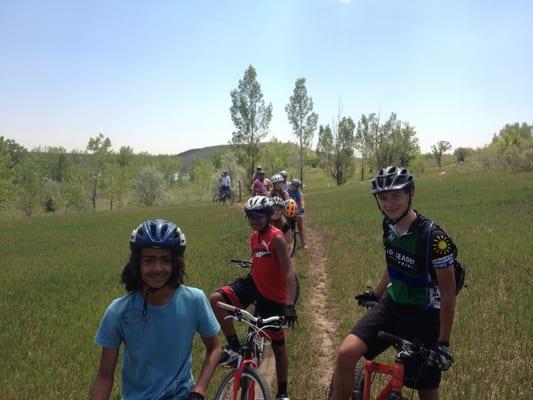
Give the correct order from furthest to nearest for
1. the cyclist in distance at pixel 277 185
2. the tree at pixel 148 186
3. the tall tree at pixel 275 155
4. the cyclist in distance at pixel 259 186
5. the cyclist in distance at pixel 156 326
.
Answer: the tall tree at pixel 275 155 → the tree at pixel 148 186 → the cyclist in distance at pixel 259 186 → the cyclist in distance at pixel 277 185 → the cyclist in distance at pixel 156 326

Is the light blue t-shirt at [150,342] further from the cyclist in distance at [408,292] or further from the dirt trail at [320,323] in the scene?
the dirt trail at [320,323]

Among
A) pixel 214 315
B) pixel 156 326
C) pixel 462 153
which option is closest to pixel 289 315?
pixel 214 315

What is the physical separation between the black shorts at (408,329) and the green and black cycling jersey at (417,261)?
0.31 ft

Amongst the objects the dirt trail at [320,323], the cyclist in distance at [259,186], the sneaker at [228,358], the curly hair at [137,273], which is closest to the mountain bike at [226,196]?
the cyclist in distance at [259,186]

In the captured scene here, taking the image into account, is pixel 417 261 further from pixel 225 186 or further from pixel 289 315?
pixel 225 186

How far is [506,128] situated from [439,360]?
12065cm

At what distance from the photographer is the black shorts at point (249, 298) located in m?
5.61

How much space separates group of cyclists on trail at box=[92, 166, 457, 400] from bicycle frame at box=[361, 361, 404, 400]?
0.44 ft

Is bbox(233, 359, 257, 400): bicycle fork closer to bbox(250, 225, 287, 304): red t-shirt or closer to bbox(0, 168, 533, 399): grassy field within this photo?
bbox(250, 225, 287, 304): red t-shirt

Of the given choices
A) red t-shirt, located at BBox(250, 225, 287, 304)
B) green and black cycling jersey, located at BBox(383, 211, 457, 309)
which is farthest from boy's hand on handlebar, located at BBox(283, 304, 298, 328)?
green and black cycling jersey, located at BBox(383, 211, 457, 309)

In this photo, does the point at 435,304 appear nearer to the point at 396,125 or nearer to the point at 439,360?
the point at 439,360

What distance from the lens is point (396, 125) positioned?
273ft

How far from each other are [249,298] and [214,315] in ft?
6.72

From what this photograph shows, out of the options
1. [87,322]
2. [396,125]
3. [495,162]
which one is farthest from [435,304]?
[396,125]
